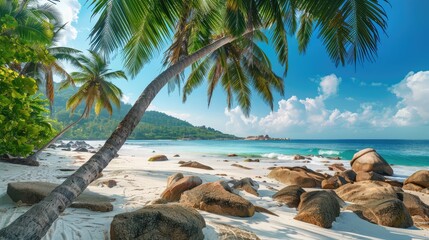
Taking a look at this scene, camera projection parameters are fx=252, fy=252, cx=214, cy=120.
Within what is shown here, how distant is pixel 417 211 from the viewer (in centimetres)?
539

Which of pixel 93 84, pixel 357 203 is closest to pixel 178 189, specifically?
pixel 357 203

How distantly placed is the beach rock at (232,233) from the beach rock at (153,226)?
40 cm

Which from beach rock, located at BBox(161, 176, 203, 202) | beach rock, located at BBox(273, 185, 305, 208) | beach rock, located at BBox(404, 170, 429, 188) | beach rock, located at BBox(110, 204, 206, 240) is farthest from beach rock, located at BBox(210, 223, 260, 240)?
beach rock, located at BBox(404, 170, 429, 188)

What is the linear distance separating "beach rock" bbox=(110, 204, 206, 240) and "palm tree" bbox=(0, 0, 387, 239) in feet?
1.85

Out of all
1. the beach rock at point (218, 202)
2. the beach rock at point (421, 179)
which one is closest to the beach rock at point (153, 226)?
the beach rock at point (218, 202)

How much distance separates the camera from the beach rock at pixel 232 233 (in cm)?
301

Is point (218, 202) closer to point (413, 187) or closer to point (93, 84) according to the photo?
point (413, 187)

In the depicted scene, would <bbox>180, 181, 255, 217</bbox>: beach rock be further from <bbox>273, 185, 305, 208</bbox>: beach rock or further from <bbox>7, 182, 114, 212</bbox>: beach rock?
<bbox>273, 185, 305, 208</bbox>: beach rock

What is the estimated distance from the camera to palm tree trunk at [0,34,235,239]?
6.10 feet

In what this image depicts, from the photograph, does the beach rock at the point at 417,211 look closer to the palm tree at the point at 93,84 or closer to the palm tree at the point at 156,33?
the palm tree at the point at 156,33

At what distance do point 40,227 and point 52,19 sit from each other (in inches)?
577

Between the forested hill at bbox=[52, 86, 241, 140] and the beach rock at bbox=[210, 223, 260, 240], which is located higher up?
the forested hill at bbox=[52, 86, 241, 140]

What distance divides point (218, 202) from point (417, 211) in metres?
4.53

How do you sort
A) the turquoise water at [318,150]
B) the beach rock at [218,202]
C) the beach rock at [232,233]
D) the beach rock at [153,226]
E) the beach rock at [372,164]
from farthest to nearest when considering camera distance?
the turquoise water at [318,150], the beach rock at [372,164], the beach rock at [218,202], the beach rock at [232,233], the beach rock at [153,226]
